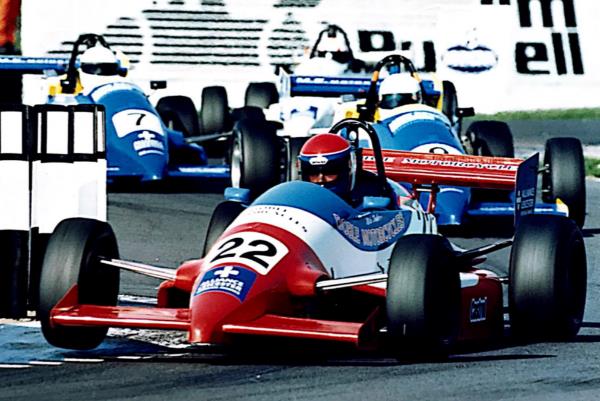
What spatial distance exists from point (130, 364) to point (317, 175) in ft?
5.67

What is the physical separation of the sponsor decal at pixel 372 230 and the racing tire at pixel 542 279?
77 cm

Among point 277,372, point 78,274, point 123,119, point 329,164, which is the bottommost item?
point 277,372

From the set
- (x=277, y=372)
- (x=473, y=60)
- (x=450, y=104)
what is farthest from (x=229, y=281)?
(x=473, y=60)

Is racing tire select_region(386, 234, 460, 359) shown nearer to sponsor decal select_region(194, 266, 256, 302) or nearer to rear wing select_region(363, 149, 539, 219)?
sponsor decal select_region(194, 266, 256, 302)

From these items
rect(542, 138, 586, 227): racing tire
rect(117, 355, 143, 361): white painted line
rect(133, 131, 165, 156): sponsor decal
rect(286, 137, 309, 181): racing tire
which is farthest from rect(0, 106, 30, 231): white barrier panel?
rect(133, 131, 165, 156): sponsor decal

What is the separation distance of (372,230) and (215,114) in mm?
10887

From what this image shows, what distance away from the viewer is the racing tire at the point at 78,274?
816 centimetres

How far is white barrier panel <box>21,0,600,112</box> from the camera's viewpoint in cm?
2330

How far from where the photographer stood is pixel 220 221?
955 centimetres

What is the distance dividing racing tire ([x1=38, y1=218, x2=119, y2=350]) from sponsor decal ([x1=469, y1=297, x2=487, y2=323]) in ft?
5.92

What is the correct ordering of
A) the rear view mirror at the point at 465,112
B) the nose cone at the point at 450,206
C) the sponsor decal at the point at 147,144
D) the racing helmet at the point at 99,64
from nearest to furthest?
1. the nose cone at the point at 450,206
2. the sponsor decal at the point at 147,144
3. the rear view mirror at the point at 465,112
4. the racing helmet at the point at 99,64

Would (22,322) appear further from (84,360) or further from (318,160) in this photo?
(318,160)

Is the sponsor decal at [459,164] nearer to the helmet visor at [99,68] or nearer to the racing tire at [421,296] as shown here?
the racing tire at [421,296]

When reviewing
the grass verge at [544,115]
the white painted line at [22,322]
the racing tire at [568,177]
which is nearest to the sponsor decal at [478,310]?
the white painted line at [22,322]
